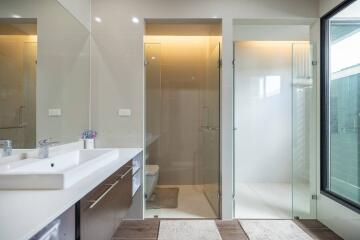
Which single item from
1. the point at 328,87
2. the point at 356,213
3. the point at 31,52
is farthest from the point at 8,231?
the point at 328,87

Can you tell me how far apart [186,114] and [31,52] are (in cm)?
275

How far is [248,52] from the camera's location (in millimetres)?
4547

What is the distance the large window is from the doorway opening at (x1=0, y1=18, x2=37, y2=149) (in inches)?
118

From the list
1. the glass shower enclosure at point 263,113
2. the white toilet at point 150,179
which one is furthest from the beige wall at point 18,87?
the glass shower enclosure at point 263,113

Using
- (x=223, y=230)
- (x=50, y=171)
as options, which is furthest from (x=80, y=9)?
(x=223, y=230)

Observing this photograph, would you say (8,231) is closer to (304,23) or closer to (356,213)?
(356,213)

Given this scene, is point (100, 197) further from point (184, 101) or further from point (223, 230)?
point (184, 101)

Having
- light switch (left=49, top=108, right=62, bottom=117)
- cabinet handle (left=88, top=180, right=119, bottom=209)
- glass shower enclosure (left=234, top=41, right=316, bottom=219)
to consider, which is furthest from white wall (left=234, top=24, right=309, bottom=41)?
cabinet handle (left=88, top=180, right=119, bottom=209)

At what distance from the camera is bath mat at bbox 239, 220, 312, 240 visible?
99.7 inches

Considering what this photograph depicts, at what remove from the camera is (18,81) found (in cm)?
187

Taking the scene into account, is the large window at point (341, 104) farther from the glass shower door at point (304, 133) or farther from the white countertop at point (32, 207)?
the white countertop at point (32, 207)

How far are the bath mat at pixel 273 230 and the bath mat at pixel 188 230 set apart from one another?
0.36 meters

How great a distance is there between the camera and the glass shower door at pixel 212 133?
3156mm

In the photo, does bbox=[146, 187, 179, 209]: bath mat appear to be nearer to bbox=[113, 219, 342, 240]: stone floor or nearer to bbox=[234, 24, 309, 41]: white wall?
bbox=[113, 219, 342, 240]: stone floor
